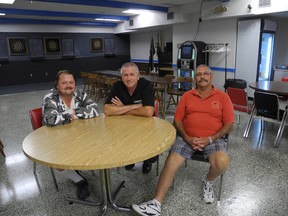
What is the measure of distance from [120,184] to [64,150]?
1036 millimetres

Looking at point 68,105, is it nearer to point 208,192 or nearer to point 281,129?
point 208,192

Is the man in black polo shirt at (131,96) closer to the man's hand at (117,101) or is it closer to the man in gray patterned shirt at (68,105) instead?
the man's hand at (117,101)

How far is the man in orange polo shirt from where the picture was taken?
1989mm

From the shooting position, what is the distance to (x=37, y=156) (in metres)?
1.44

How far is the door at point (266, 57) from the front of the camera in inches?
243

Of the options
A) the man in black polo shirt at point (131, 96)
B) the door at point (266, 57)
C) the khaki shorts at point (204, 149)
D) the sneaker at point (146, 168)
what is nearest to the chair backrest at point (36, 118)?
the man in black polo shirt at point (131, 96)

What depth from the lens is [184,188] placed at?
2369 mm

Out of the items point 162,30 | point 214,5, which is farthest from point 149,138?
point 162,30

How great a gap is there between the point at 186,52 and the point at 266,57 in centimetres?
224

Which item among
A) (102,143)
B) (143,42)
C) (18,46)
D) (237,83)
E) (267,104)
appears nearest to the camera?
(102,143)

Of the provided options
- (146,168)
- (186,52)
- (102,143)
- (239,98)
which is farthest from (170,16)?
(102,143)

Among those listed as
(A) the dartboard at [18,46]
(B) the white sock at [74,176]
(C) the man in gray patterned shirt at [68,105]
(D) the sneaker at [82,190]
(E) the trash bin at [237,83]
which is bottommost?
(D) the sneaker at [82,190]

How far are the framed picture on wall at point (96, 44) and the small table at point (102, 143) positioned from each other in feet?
33.9

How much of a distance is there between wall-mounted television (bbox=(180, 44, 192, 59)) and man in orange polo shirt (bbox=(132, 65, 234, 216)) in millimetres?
5000
